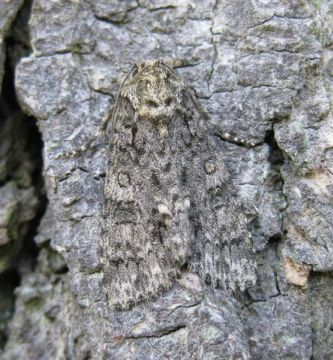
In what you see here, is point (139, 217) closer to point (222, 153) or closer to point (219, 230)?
point (219, 230)

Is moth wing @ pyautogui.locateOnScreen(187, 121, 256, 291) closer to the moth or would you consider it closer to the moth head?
the moth

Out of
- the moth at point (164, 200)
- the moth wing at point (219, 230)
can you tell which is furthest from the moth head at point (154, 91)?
the moth wing at point (219, 230)

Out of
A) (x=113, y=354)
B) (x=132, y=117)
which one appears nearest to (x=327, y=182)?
(x=132, y=117)

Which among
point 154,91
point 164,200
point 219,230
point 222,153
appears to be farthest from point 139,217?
point 154,91

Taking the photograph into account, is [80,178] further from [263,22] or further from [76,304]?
[263,22]

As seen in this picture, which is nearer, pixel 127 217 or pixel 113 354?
pixel 113 354
